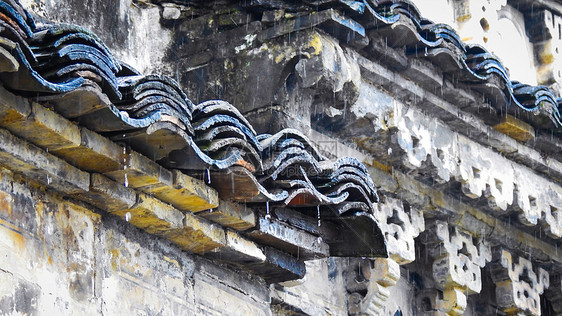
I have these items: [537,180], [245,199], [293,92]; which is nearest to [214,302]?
[245,199]

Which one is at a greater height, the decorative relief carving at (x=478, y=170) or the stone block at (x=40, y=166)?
the decorative relief carving at (x=478, y=170)

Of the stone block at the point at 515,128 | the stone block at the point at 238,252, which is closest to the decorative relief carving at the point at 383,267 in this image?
the stone block at the point at 515,128

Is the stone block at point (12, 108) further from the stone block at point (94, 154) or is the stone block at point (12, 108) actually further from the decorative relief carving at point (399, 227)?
the decorative relief carving at point (399, 227)

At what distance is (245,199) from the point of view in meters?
6.35

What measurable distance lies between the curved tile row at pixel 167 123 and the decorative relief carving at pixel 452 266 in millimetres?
1785

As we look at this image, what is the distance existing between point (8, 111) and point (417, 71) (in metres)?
3.28

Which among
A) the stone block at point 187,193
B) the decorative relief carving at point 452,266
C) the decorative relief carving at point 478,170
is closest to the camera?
the stone block at point 187,193

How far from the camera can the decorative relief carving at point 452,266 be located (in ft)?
27.7

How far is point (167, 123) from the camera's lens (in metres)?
5.50

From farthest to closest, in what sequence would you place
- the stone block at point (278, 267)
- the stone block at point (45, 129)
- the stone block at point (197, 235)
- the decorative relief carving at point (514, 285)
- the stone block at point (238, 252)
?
the decorative relief carving at point (514, 285) → the stone block at point (278, 267) → the stone block at point (238, 252) → the stone block at point (197, 235) → the stone block at point (45, 129)

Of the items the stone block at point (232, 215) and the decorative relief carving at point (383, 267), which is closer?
the stone block at point (232, 215)

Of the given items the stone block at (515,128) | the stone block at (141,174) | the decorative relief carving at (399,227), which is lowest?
the stone block at (141,174)

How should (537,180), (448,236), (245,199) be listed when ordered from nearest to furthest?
1. (245,199)
2. (448,236)
3. (537,180)

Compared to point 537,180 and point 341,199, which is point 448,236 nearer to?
point 537,180
